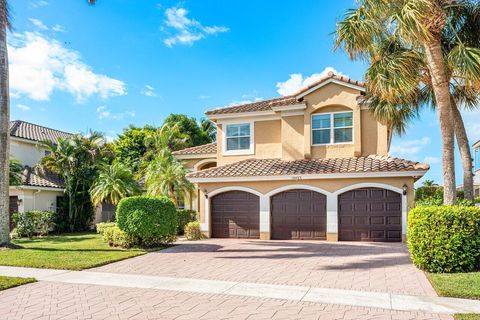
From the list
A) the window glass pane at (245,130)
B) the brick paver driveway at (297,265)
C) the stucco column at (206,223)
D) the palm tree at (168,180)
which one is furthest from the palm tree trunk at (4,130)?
the window glass pane at (245,130)

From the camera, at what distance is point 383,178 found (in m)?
17.8

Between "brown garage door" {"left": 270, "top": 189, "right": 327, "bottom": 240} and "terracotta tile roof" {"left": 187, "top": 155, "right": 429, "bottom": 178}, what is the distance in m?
1.21

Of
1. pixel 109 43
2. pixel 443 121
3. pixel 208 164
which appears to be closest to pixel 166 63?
pixel 109 43

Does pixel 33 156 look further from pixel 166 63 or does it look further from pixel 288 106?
pixel 288 106

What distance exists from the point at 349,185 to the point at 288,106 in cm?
540

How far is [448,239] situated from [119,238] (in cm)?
1245

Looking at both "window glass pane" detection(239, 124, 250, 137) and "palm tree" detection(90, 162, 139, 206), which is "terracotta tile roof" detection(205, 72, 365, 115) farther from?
"palm tree" detection(90, 162, 139, 206)

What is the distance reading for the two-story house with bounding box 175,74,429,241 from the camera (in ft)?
59.0

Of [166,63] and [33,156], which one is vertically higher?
[166,63]

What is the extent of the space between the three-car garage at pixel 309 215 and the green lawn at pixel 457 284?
769 centimetres

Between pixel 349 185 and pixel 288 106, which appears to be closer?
pixel 349 185

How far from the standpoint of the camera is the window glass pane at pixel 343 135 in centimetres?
2008

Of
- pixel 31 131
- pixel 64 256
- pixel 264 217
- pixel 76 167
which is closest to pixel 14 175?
pixel 76 167

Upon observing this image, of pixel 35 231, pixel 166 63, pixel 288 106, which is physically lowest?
pixel 35 231
